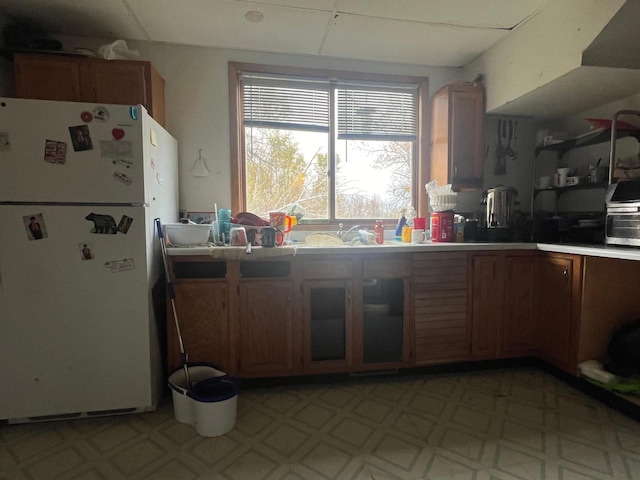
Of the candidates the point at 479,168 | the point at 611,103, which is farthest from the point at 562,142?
the point at 479,168

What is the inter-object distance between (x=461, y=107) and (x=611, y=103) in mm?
1074

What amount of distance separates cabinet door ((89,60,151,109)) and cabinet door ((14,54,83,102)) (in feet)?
0.34

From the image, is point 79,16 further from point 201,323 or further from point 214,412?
point 214,412

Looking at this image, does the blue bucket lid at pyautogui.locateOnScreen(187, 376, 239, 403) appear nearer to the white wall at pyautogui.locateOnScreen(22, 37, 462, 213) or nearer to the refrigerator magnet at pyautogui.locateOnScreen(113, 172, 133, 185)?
the refrigerator magnet at pyautogui.locateOnScreen(113, 172, 133, 185)

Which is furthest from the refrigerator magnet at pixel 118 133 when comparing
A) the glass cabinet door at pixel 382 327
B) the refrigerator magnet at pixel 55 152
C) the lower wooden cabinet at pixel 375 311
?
the glass cabinet door at pixel 382 327

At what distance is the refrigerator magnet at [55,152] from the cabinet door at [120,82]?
63 cm

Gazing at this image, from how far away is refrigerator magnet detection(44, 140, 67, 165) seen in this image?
167 centimetres

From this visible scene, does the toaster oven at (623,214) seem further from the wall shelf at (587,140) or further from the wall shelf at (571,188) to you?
the wall shelf at (587,140)

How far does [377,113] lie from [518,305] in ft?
6.50

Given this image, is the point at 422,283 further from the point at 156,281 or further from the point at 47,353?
the point at 47,353

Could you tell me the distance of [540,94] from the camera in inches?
93.3

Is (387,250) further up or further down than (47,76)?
further down

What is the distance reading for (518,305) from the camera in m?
2.41

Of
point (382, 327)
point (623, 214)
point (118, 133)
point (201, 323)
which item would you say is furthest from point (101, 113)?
point (623, 214)
